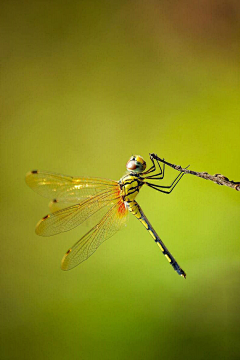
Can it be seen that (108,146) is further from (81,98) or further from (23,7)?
(23,7)

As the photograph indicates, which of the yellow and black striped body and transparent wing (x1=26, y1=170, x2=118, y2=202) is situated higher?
transparent wing (x1=26, y1=170, x2=118, y2=202)

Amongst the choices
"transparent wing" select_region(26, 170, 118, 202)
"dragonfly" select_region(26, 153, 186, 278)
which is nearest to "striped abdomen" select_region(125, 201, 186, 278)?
"dragonfly" select_region(26, 153, 186, 278)

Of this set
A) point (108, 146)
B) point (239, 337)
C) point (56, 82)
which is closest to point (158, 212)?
point (108, 146)

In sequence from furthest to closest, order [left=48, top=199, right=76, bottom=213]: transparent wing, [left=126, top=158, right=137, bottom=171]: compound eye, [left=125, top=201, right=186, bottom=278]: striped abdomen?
[left=48, top=199, right=76, bottom=213]: transparent wing
[left=125, top=201, right=186, bottom=278]: striped abdomen
[left=126, top=158, right=137, bottom=171]: compound eye

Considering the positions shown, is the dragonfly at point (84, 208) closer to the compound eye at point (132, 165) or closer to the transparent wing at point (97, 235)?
the transparent wing at point (97, 235)

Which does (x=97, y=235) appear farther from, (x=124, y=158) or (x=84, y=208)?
(x=124, y=158)

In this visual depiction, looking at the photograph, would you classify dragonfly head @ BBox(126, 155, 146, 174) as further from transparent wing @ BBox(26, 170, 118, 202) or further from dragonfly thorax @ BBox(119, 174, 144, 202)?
transparent wing @ BBox(26, 170, 118, 202)

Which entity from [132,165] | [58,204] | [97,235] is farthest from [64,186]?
[132,165]
